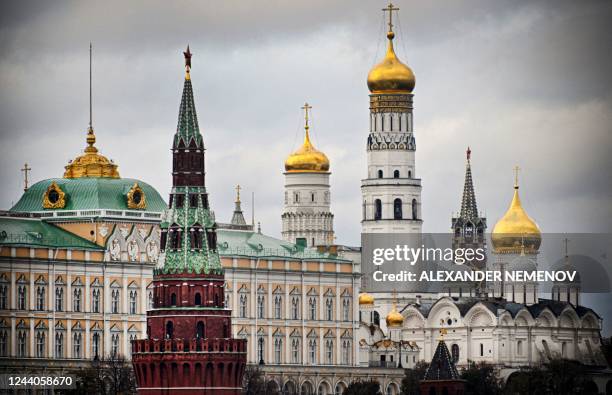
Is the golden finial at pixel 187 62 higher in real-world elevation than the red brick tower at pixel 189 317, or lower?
higher

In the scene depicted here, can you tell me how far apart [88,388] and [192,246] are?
26.4 meters

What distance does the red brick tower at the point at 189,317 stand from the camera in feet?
568

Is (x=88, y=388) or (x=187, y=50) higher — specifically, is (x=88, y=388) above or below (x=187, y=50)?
below

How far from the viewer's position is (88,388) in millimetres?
199000

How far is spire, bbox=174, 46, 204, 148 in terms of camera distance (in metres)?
178

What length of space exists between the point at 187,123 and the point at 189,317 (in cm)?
1129

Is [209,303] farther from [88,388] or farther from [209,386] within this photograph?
[88,388]

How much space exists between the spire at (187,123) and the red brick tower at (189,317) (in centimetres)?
219

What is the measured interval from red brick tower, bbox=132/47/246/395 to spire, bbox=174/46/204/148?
7.19ft

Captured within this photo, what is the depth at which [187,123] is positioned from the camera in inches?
7018

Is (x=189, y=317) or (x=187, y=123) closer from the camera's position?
(x=189, y=317)

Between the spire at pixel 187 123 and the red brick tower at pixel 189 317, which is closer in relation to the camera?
the red brick tower at pixel 189 317

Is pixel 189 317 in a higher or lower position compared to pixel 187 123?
lower

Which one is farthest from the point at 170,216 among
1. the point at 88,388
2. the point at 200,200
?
the point at 88,388
